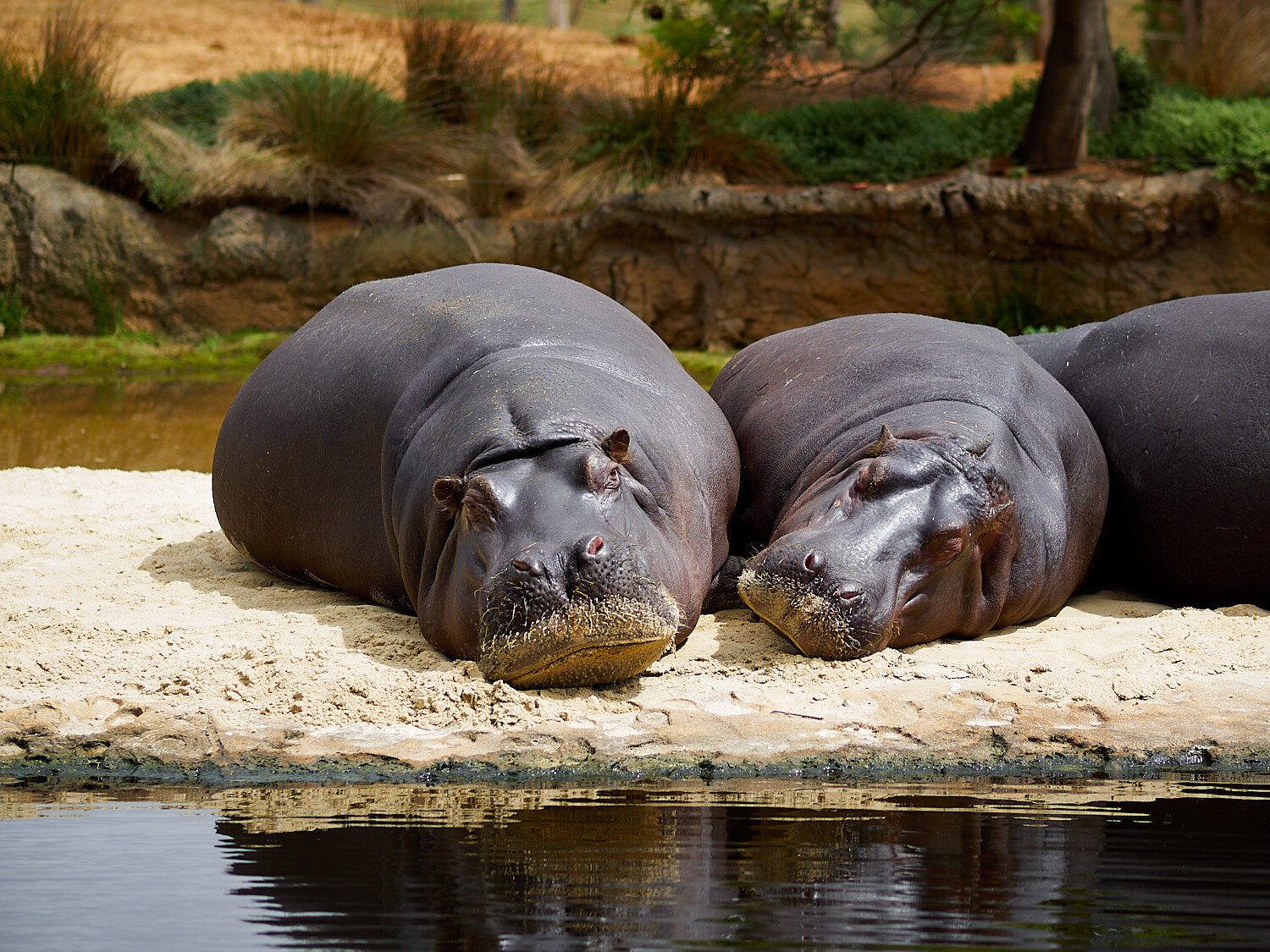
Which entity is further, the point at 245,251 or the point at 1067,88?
the point at 245,251

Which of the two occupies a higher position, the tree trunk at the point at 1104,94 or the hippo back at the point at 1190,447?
the tree trunk at the point at 1104,94

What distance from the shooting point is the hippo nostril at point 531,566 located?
372 centimetres

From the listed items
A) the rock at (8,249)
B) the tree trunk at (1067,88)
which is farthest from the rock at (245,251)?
the tree trunk at (1067,88)

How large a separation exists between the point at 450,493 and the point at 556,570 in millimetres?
461

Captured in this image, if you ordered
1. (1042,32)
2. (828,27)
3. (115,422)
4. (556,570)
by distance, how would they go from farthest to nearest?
1. (1042,32)
2. (828,27)
3. (115,422)
4. (556,570)

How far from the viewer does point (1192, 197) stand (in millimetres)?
12023

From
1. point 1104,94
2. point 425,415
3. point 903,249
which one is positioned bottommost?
point 903,249

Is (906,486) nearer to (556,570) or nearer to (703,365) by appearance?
(556,570)

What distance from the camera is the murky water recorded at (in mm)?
8539

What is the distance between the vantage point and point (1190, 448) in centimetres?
525

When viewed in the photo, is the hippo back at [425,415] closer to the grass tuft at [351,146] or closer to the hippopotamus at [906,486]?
the hippopotamus at [906,486]

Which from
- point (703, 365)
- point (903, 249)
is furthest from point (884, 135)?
point (703, 365)

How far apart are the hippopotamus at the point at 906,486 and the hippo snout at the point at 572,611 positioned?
574 millimetres

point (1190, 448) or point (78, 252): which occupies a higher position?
point (1190, 448)
